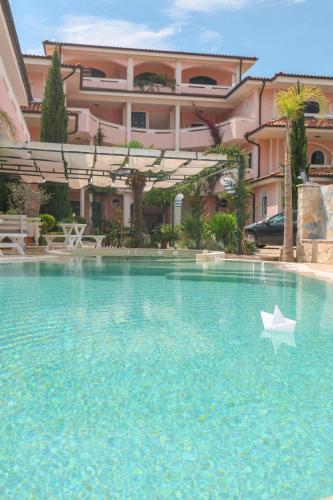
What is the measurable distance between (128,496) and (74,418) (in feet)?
2.83

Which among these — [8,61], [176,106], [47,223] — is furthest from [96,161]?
[176,106]

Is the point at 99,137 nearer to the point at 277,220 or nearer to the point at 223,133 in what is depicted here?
the point at 223,133

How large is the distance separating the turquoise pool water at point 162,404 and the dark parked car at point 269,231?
13989 millimetres

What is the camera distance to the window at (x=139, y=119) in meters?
34.1

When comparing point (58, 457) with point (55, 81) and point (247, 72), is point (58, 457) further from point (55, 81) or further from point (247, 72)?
point (247, 72)

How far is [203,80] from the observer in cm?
3709

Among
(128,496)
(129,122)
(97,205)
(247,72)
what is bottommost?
(128,496)

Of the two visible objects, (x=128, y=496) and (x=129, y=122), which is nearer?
(x=128, y=496)

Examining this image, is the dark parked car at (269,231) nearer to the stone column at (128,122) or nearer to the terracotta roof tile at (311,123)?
the terracotta roof tile at (311,123)

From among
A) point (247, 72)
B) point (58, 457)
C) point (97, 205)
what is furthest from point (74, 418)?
point (247, 72)

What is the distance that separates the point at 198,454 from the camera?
2.40m

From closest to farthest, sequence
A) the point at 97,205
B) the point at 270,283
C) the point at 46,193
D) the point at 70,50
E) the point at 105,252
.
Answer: the point at 270,283
the point at 105,252
the point at 46,193
the point at 97,205
the point at 70,50

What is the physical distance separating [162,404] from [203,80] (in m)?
36.8

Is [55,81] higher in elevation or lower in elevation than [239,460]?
higher
